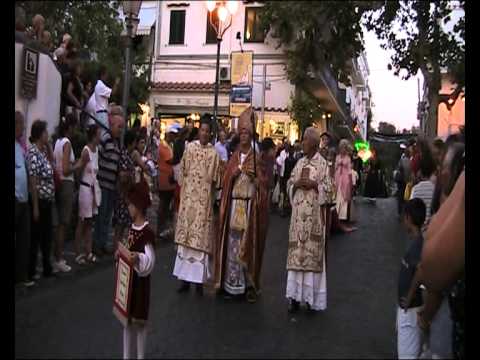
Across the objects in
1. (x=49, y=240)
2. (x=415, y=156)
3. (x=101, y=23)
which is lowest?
(x=49, y=240)

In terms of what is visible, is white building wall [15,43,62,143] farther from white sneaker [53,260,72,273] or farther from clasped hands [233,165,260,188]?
clasped hands [233,165,260,188]

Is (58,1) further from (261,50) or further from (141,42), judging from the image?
(261,50)

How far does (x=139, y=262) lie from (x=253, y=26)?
74 cm

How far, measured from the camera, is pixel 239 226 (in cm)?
284

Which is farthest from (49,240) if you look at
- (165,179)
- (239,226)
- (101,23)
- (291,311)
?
(101,23)

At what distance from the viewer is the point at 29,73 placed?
2.03 m

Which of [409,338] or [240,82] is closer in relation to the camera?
[409,338]

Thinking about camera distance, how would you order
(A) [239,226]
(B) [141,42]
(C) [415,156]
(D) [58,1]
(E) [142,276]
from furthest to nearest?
(A) [239,226] < (E) [142,276] < (D) [58,1] < (B) [141,42] < (C) [415,156]

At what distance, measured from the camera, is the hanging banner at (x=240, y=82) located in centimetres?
113

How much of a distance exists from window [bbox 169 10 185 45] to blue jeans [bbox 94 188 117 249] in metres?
1.33

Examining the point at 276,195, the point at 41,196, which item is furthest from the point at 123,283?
the point at 276,195

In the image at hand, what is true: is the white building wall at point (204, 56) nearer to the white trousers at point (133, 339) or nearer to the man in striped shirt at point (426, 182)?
the man in striped shirt at point (426, 182)

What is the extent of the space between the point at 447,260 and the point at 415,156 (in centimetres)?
34

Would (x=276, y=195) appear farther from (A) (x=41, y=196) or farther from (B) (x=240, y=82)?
(B) (x=240, y=82)
